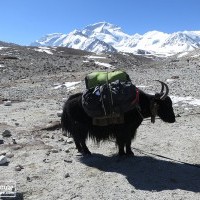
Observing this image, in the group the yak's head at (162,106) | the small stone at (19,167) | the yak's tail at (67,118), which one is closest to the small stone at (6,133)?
the yak's tail at (67,118)

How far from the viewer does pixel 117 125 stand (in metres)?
7.52

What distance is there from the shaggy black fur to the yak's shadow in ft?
1.15

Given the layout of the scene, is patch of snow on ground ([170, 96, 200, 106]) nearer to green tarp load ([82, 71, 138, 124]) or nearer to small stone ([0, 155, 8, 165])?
green tarp load ([82, 71, 138, 124])

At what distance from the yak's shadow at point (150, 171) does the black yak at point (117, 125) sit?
350 mm

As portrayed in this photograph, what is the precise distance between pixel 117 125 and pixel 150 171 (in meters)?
1.05

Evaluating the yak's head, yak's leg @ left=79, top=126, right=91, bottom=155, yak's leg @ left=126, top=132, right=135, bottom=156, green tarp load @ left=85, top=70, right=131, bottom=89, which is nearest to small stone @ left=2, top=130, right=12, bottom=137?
yak's leg @ left=79, top=126, right=91, bottom=155

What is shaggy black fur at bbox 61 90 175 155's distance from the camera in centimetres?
760

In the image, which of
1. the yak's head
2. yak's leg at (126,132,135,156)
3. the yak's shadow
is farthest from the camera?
the yak's head

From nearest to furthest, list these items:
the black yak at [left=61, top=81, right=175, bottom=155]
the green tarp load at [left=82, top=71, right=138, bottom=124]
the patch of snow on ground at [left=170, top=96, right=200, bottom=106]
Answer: the green tarp load at [left=82, top=71, right=138, bottom=124] → the black yak at [left=61, top=81, right=175, bottom=155] → the patch of snow on ground at [left=170, top=96, right=200, bottom=106]

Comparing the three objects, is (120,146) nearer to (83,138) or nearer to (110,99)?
(83,138)

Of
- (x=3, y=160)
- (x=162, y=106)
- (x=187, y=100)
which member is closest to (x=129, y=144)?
(x=162, y=106)

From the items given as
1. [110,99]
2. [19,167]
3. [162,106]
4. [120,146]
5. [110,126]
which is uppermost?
[110,99]

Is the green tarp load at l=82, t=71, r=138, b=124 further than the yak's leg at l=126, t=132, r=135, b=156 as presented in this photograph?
No

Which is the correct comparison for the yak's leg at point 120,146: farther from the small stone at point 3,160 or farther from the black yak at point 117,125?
the small stone at point 3,160
